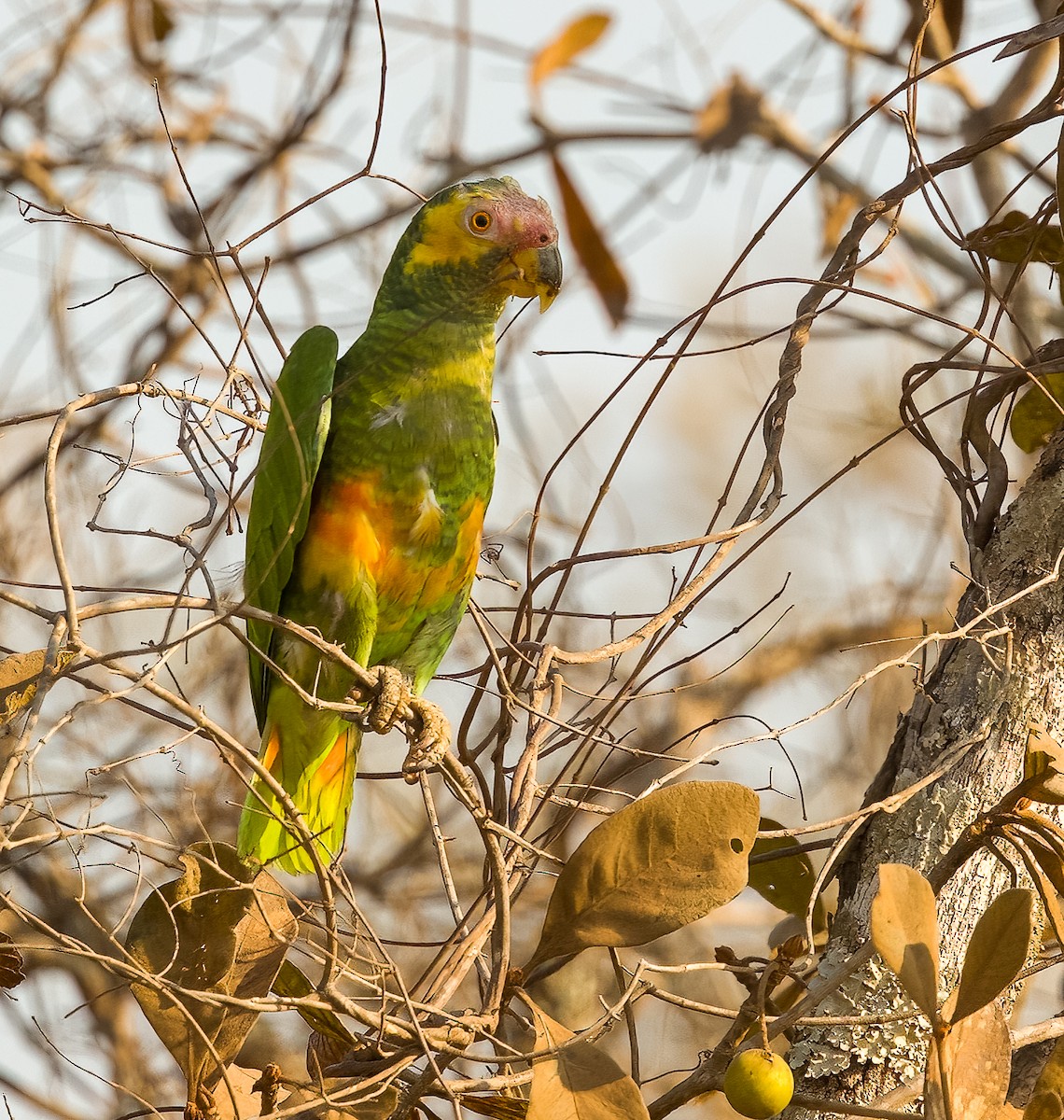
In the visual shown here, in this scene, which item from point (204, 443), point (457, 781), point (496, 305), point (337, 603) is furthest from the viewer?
point (496, 305)

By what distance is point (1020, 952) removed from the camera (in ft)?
3.97

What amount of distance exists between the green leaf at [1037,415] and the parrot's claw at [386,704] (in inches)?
40.9

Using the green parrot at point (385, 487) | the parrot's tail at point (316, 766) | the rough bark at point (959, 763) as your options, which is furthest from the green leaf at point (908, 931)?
the parrot's tail at point (316, 766)

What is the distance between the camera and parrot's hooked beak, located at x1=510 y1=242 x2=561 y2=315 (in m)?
2.28

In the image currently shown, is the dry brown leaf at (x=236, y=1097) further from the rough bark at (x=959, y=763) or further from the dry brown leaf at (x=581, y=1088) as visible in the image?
the rough bark at (x=959, y=763)

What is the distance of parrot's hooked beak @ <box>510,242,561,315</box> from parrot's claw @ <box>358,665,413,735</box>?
2.50 feet

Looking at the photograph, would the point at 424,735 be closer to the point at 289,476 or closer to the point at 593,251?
the point at 289,476

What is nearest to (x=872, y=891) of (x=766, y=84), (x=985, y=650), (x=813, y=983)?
(x=813, y=983)

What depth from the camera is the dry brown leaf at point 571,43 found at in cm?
253

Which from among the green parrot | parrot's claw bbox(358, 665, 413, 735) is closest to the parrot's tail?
the green parrot

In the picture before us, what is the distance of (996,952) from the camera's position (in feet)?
4.03

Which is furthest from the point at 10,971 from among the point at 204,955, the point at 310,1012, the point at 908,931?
the point at 908,931

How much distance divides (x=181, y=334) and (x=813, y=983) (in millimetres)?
2538

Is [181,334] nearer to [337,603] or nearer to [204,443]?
[337,603]
